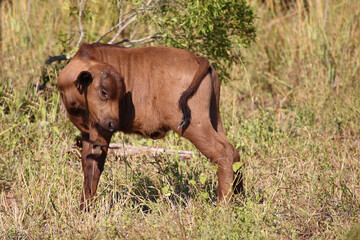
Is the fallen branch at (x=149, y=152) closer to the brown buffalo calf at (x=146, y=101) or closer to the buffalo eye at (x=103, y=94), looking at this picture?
the brown buffalo calf at (x=146, y=101)

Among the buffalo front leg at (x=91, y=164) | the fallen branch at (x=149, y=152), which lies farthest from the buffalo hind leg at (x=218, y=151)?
the fallen branch at (x=149, y=152)

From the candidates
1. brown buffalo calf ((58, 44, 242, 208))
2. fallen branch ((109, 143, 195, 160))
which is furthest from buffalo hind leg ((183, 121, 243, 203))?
fallen branch ((109, 143, 195, 160))

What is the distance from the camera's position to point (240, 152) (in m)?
6.45

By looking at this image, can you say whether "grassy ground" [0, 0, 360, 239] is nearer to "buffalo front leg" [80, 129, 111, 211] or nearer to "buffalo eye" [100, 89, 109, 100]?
"buffalo front leg" [80, 129, 111, 211]

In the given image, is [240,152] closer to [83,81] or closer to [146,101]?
[146,101]

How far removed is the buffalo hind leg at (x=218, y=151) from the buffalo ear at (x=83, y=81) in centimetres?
102

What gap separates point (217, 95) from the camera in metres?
5.04

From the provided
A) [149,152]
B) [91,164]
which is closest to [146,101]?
[91,164]

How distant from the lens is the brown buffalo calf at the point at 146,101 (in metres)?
4.55

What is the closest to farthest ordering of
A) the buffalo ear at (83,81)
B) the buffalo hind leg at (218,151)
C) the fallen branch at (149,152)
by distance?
1. the buffalo ear at (83,81)
2. the buffalo hind leg at (218,151)
3. the fallen branch at (149,152)

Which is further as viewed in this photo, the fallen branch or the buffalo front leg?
the fallen branch

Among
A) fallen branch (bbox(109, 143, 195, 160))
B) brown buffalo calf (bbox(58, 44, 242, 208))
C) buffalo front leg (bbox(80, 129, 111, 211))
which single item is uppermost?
brown buffalo calf (bbox(58, 44, 242, 208))

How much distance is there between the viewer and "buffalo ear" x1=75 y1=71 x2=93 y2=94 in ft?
14.4

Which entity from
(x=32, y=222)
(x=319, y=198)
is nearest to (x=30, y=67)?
(x=32, y=222)
